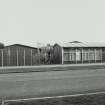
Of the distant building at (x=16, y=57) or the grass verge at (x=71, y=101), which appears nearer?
the grass verge at (x=71, y=101)

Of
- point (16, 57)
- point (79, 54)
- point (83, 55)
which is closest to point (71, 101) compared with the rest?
point (16, 57)

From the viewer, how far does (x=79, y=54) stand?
33.9 m

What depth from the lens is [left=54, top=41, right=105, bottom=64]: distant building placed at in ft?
108

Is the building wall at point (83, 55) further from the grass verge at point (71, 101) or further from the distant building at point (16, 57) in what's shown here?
the grass verge at point (71, 101)

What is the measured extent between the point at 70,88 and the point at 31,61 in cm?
2129

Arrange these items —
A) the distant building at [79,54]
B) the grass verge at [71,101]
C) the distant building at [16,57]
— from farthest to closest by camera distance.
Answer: the distant building at [79,54] → the distant building at [16,57] → the grass verge at [71,101]

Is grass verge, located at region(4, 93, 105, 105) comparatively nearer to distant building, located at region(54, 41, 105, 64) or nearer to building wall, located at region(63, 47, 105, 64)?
distant building, located at region(54, 41, 105, 64)

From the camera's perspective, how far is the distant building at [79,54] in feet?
108

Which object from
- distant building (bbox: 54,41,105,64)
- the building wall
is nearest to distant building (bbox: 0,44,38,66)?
distant building (bbox: 54,41,105,64)

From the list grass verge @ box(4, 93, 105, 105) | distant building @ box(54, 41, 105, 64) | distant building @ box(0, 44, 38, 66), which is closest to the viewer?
grass verge @ box(4, 93, 105, 105)

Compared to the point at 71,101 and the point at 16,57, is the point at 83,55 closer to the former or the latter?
the point at 16,57

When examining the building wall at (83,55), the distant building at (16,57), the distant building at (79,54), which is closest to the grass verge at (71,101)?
the distant building at (16,57)

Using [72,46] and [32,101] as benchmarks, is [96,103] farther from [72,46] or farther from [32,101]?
[72,46]

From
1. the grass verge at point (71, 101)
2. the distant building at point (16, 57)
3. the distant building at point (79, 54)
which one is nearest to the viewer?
the grass verge at point (71, 101)
